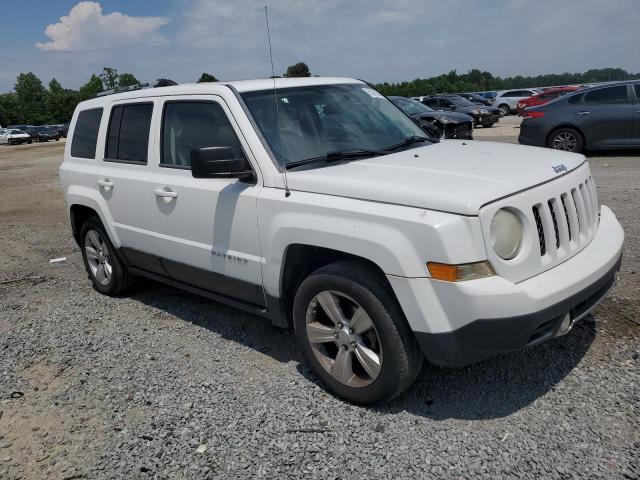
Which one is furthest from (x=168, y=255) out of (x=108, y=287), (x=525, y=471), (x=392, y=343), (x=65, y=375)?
(x=525, y=471)

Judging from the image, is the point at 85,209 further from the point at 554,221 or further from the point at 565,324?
the point at 565,324

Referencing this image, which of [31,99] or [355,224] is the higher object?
[31,99]

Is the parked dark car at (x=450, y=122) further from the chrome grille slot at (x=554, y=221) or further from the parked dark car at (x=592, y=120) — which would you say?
the chrome grille slot at (x=554, y=221)

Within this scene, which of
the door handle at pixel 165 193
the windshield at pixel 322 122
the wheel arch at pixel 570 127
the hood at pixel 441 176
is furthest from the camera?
the wheel arch at pixel 570 127

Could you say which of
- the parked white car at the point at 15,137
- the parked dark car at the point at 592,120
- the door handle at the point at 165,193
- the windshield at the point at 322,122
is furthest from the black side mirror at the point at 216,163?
the parked white car at the point at 15,137

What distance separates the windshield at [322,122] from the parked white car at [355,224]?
0.05ft

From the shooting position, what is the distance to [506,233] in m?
2.91

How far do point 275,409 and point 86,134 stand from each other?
3478 mm

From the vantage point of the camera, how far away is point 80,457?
3145mm

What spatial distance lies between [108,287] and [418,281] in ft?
12.4

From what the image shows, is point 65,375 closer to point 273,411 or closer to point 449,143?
point 273,411

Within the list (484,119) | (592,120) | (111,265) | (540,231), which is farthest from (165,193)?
(484,119)

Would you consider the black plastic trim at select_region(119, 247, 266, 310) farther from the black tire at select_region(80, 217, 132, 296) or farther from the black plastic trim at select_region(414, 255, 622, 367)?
the black plastic trim at select_region(414, 255, 622, 367)

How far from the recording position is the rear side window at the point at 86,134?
535 centimetres
